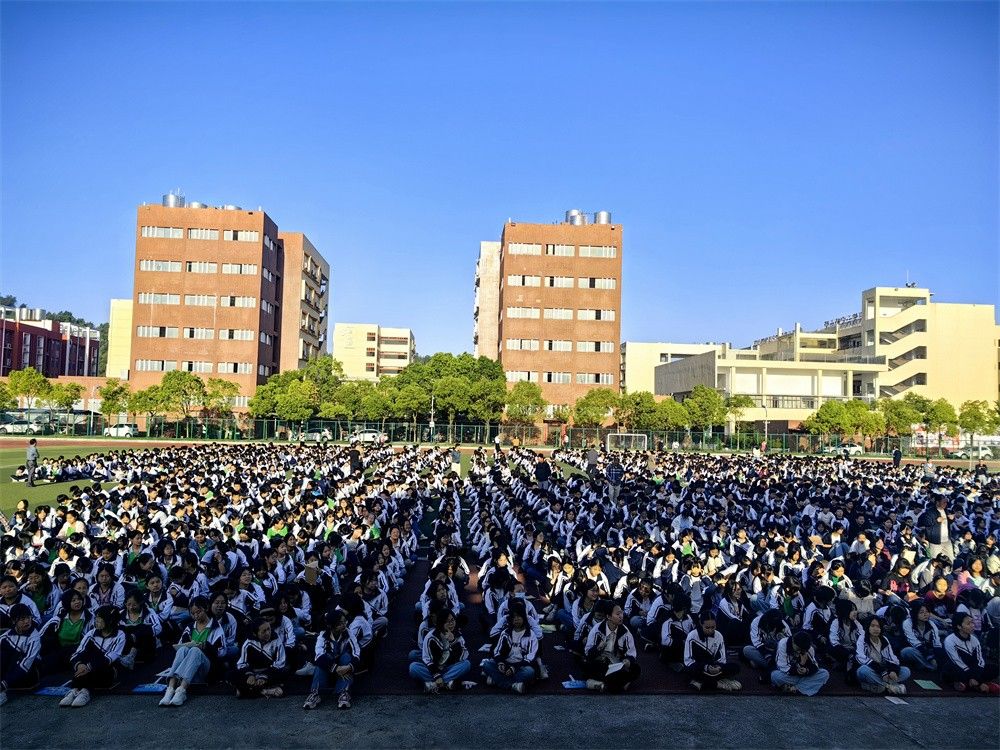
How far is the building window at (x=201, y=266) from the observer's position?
6356 cm

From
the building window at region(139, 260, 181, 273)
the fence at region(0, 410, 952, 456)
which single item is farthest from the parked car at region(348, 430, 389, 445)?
the building window at region(139, 260, 181, 273)

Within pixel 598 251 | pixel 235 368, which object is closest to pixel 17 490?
pixel 235 368

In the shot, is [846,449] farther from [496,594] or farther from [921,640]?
[496,594]

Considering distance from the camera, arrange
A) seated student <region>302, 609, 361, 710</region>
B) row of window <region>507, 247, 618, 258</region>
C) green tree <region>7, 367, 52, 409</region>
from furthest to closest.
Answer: row of window <region>507, 247, 618, 258</region> < green tree <region>7, 367, 52, 409</region> < seated student <region>302, 609, 361, 710</region>

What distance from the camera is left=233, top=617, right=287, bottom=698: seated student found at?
7609mm

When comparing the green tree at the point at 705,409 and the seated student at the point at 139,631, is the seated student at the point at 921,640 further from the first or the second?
the green tree at the point at 705,409

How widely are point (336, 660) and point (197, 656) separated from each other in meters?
1.35

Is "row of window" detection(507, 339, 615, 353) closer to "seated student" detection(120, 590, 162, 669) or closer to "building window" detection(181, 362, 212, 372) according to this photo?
"building window" detection(181, 362, 212, 372)

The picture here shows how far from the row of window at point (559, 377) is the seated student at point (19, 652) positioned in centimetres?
5771

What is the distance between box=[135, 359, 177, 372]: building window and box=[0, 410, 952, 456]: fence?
5689 millimetres

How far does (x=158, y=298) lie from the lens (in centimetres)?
6328

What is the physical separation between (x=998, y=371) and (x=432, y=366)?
55.3 m

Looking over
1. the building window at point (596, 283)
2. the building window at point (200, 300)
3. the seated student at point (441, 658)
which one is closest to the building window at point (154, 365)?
the building window at point (200, 300)

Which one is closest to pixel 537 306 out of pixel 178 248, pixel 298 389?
pixel 298 389
